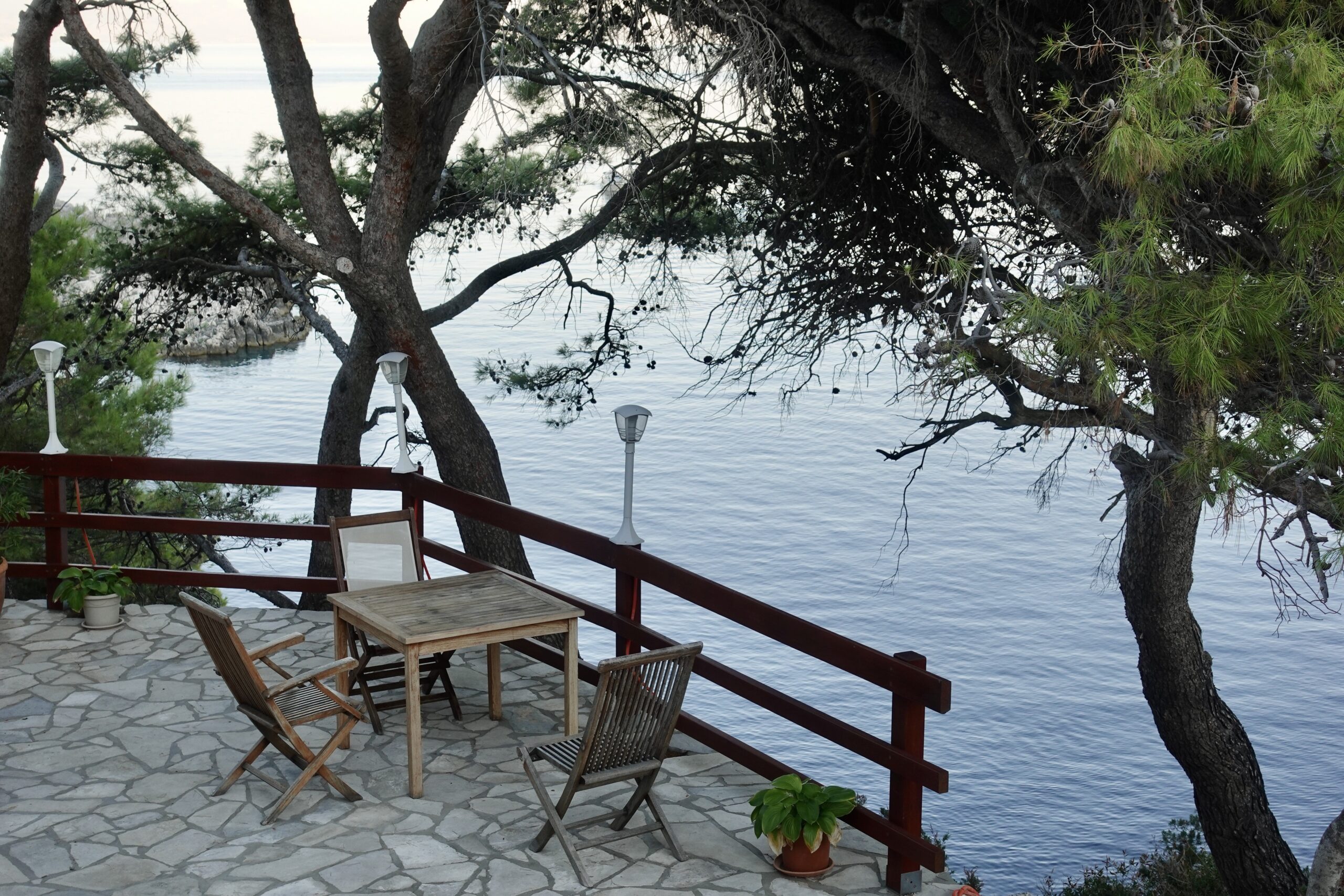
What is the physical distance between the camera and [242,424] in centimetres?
3162

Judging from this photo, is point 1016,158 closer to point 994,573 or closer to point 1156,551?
point 1156,551

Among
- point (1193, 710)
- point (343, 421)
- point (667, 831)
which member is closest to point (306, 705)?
point (667, 831)

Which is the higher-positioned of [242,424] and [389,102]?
[389,102]

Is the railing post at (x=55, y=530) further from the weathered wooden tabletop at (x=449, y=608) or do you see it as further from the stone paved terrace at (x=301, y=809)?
the weathered wooden tabletop at (x=449, y=608)

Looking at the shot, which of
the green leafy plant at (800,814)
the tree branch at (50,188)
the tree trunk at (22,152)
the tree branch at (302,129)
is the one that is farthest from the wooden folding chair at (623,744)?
the tree branch at (50,188)

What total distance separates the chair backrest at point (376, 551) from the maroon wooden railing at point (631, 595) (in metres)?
0.24

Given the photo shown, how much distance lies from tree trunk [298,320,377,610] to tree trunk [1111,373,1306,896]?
654 centimetres

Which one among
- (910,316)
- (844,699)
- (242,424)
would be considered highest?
(910,316)

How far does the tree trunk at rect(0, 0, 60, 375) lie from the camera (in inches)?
303

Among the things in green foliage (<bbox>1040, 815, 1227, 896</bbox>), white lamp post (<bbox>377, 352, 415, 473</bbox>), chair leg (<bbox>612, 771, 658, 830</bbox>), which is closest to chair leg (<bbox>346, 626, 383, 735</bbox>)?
white lamp post (<bbox>377, 352, 415, 473</bbox>)

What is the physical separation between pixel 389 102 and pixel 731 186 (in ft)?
13.2

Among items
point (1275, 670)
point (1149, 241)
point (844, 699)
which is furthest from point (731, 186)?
point (1275, 670)

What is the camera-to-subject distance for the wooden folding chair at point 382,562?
18.0 feet

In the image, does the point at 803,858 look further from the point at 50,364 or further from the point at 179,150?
the point at 179,150
